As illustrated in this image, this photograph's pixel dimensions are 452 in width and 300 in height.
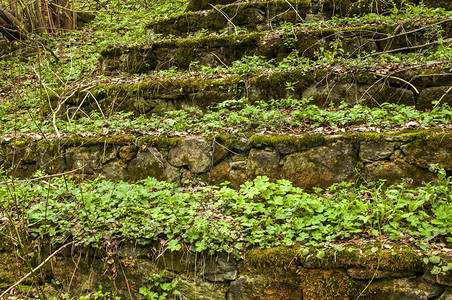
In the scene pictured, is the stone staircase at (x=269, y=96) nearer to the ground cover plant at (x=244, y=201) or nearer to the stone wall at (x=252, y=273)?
the ground cover plant at (x=244, y=201)

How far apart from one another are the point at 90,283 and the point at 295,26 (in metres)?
6.31

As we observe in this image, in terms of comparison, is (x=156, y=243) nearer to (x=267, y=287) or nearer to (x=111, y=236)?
(x=111, y=236)

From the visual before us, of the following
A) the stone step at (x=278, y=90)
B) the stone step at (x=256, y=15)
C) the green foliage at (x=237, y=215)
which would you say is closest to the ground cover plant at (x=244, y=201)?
the green foliage at (x=237, y=215)

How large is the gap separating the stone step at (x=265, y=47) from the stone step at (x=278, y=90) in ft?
2.62

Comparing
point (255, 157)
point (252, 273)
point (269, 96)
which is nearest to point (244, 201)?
point (252, 273)

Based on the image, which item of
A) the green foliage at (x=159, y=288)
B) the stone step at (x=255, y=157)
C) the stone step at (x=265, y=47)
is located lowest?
the green foliage at (x=159, y=288)

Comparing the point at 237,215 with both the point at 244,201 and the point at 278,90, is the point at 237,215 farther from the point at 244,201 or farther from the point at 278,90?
the point at 278,90

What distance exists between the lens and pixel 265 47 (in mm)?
6316

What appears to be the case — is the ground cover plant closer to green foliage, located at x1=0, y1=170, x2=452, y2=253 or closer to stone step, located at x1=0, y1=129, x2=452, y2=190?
green foliage, located at x1=0, y1=170, x2=452, y2=253

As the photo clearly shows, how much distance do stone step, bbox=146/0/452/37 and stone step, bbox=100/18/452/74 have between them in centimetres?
93

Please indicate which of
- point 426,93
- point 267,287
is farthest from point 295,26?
point 267,287

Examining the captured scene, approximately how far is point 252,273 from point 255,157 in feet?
5.56

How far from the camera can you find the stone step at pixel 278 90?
446 centimetres

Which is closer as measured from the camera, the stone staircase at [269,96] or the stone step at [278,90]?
the stone staircase at [269,96]
